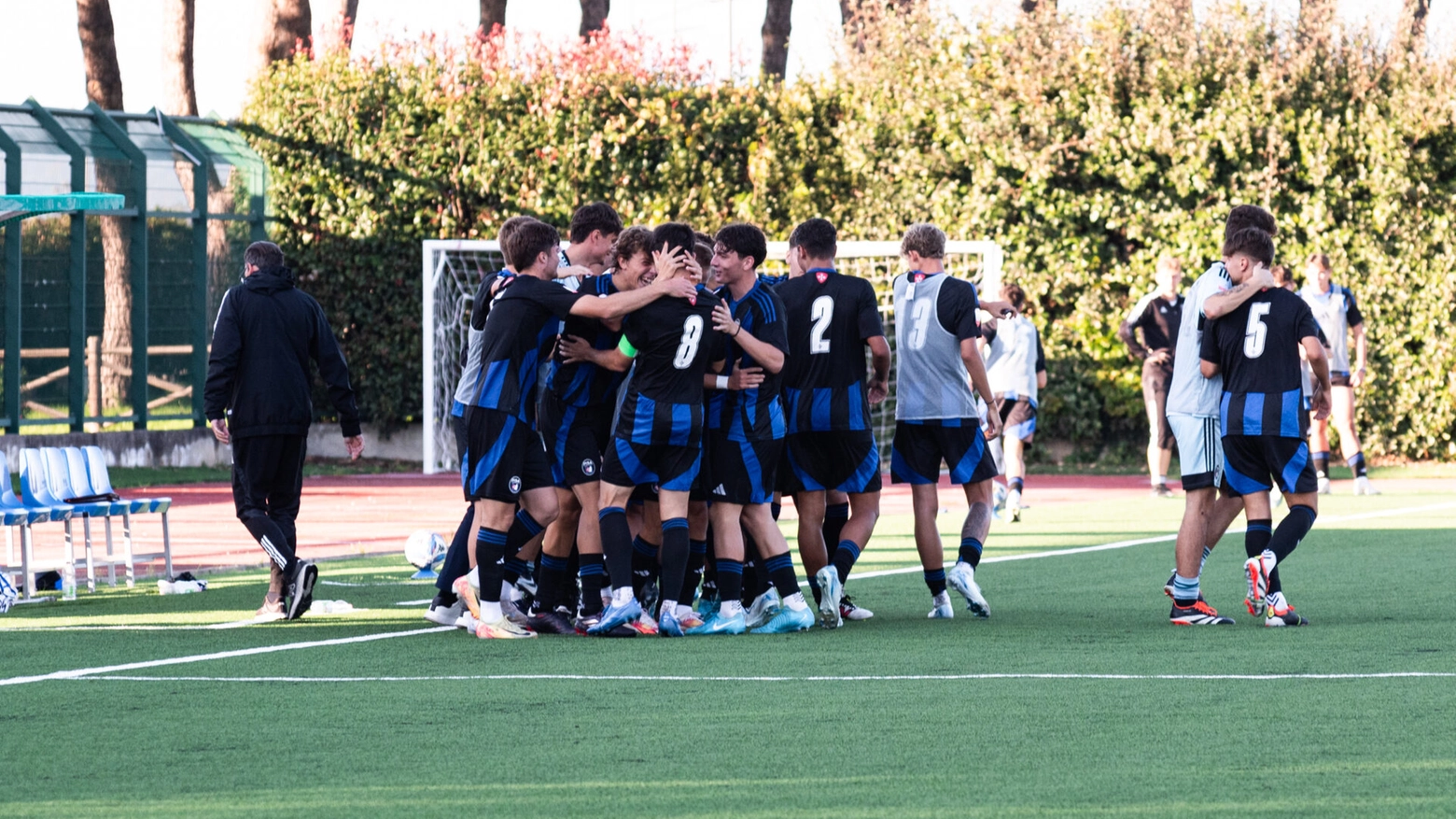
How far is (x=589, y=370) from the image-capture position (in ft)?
29.3

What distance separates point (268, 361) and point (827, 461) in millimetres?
2847

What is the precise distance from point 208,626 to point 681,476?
2.48 meters

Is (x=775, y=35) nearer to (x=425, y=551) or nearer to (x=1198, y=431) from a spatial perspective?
(x=425, y=551)

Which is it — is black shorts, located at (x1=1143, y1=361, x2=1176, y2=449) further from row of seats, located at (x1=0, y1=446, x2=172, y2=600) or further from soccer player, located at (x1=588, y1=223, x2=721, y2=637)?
soccer player, located at (x1=588, y1=223, x2=721, y2=637)

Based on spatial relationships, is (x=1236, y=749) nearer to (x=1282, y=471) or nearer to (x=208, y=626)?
(x=1282, y=471)

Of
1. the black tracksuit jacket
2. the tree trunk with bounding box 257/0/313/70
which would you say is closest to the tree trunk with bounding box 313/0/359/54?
the tree trunk with bounding box 257/0/313/70

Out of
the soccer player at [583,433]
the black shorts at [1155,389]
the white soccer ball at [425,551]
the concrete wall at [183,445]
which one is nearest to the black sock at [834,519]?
the soccer player at [583,433]

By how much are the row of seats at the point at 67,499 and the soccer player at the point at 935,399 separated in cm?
448

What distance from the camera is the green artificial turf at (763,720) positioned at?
17.2 feet

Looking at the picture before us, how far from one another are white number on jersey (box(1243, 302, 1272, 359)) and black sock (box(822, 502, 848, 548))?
6.76 feet

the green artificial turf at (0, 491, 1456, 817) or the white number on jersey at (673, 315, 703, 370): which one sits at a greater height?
the white number on jersey at (673, 315, 703, 370)

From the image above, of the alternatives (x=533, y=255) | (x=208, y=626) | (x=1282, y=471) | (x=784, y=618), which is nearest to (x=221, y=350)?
(x=208, y=626)

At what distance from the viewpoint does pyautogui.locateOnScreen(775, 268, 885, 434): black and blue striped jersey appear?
9.23m

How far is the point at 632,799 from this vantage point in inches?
206
